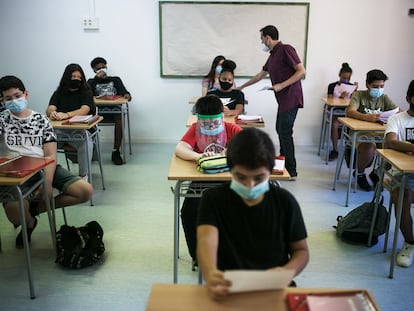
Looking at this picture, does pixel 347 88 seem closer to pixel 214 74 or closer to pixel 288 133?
pixel 288 133

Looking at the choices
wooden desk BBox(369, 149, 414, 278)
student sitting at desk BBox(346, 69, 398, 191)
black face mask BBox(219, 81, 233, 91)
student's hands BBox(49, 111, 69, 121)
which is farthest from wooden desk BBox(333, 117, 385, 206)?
student's hands BBox(49, 111, 69, 121)

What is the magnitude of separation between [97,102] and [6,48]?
2032 mm

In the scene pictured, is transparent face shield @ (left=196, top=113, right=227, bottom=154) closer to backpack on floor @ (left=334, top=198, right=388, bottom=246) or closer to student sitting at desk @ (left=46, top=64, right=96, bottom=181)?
backpack on floor @ (left=334, top=198, right=388, bottom=246)

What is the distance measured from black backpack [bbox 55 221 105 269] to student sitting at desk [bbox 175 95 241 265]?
67cm

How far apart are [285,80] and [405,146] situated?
6.12 feet

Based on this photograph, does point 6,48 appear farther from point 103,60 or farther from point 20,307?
point 20,307

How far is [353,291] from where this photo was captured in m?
1.17

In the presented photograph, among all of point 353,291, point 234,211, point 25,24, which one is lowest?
point 353,291

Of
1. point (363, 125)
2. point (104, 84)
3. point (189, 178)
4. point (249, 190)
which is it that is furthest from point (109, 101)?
point (249, 190)

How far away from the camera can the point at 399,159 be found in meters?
2.57

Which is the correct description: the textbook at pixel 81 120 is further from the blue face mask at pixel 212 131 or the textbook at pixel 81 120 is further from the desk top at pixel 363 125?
the desk top at pixel 363 125

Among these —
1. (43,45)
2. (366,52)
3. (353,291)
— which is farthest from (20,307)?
(366,52)

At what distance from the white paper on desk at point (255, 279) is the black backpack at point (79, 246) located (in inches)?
72.0

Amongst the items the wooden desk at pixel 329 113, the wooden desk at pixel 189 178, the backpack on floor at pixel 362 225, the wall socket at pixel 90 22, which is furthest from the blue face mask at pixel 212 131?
the wall socket at pixel 90 22
